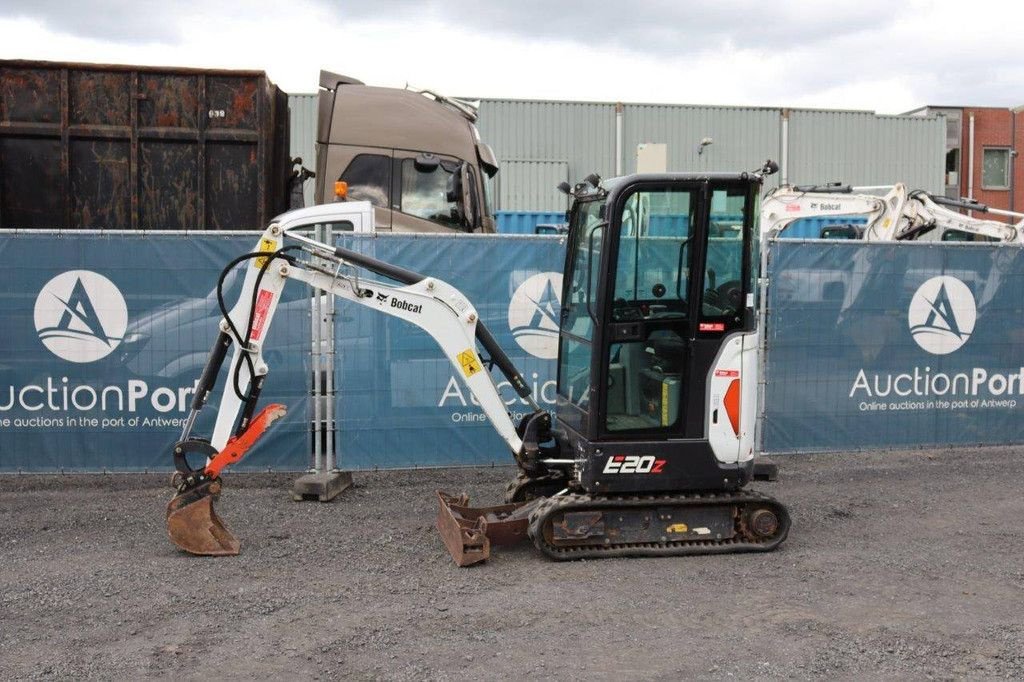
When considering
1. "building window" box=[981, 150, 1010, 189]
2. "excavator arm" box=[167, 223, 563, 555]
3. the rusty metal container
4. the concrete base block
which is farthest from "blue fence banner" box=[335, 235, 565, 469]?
"building window" box=[981, 150, 1010, 189]

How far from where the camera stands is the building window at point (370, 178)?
1124 cm

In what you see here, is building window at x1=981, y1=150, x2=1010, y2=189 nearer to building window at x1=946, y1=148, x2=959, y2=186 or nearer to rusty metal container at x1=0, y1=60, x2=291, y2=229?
building window at x1=946, y1=148, x2=959, y2=186

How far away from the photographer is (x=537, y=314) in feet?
29.6

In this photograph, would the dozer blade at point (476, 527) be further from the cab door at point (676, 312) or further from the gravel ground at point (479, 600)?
the cab door at point (676, 312)

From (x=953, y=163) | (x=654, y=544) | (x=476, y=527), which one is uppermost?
(x=953, y=163)

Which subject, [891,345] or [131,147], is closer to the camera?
[891,345]

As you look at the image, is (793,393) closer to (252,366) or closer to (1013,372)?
(1013,372)

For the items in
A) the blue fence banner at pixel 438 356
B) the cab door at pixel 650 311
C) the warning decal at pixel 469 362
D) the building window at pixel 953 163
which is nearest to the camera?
the cab door at pixel 650 311

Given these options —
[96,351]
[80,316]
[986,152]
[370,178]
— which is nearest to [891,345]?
[370,178]

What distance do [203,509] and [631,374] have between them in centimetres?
291

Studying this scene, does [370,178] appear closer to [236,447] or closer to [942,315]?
[236,447]

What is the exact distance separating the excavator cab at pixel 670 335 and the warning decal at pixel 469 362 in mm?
744

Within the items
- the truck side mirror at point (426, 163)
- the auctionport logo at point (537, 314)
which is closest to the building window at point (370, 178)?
the truck side mirror at point (426, 163)

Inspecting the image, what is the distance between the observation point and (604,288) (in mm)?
6230
